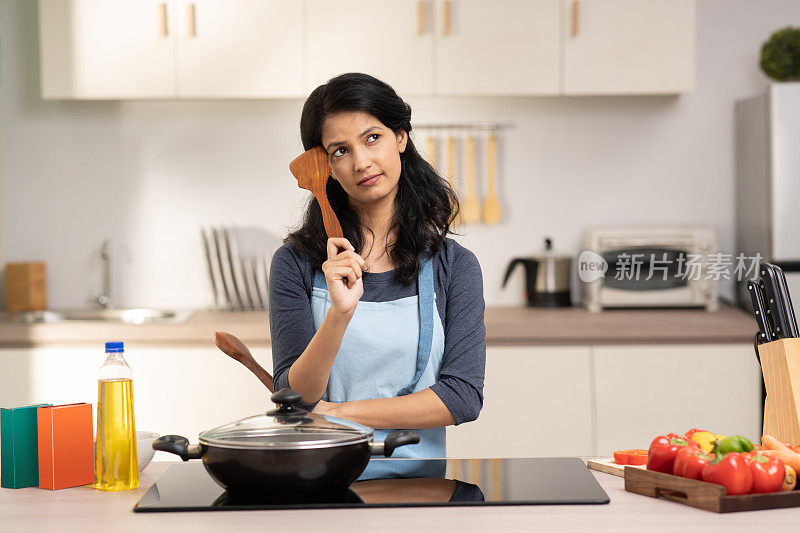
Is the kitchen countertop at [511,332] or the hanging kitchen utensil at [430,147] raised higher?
the hanging kitchen utensil at [430,147]

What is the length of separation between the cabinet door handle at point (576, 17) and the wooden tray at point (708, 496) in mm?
2210

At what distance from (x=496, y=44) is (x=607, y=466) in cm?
205

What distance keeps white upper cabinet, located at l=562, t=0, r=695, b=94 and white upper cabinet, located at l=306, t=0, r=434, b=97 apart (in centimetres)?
51

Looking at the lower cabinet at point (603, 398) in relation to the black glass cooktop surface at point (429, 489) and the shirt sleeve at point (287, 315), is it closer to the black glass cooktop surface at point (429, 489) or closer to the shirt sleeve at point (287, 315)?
the shirt sleeve at point (287, 315)

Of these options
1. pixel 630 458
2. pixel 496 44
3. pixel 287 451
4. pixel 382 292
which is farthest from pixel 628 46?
pixel 287 451

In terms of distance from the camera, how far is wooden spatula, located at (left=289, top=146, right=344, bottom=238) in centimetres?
151

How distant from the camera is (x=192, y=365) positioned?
116 inches

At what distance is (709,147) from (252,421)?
2.75 meters

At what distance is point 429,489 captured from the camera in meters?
1.28

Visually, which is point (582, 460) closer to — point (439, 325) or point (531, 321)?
point (439, 325)

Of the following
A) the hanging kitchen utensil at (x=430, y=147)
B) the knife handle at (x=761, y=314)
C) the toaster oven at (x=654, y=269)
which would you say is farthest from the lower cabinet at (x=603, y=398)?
the knife handle at (x=761, y=314)

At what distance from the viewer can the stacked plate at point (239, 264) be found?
3.39 metres

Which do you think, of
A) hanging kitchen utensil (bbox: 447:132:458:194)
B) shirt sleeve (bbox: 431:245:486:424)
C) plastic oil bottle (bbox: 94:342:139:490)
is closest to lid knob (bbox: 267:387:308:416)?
plastic oil bottle (bbox: 94:342:139:490)

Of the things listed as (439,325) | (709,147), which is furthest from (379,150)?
(709,147)
